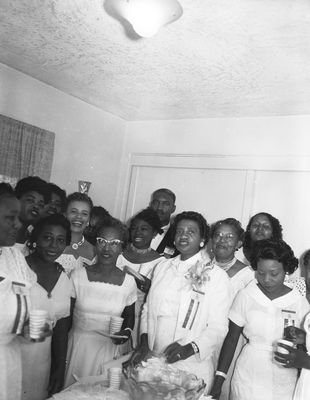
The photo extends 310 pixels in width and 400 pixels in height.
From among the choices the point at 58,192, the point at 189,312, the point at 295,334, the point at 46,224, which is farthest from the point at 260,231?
the point at 46,224

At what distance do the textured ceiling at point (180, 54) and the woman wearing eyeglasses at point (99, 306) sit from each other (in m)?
1.78

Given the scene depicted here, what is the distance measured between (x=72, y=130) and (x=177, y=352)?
13.4 ft

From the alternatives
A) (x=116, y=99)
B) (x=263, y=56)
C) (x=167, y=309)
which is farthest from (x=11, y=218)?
(x=116, y=99)

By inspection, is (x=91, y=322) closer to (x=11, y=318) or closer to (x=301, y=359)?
(x=11, y=318)

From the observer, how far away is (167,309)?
308 centimetres

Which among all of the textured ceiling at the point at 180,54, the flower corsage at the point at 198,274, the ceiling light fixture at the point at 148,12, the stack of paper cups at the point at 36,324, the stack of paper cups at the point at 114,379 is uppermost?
the textured ceiling at the point at 180,54

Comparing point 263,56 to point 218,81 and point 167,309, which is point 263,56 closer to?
point 218,81

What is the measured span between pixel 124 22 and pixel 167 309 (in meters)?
2.39

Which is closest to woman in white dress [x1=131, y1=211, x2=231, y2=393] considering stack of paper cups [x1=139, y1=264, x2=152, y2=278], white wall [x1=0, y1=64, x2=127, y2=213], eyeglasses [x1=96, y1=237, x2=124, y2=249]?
eyeglasses [x1=96, y1=237, x2=124, y2=249]

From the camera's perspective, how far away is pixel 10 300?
2318 mm

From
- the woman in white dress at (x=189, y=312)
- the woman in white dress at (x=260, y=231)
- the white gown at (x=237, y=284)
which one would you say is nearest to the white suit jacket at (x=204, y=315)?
the woman in white dress at (x=189, y=312)

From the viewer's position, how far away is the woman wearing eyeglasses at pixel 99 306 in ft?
10.2

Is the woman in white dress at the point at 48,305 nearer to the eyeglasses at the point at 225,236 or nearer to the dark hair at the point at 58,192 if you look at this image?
the dark hair at the point at 58,192

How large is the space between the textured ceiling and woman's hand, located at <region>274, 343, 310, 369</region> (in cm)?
233
